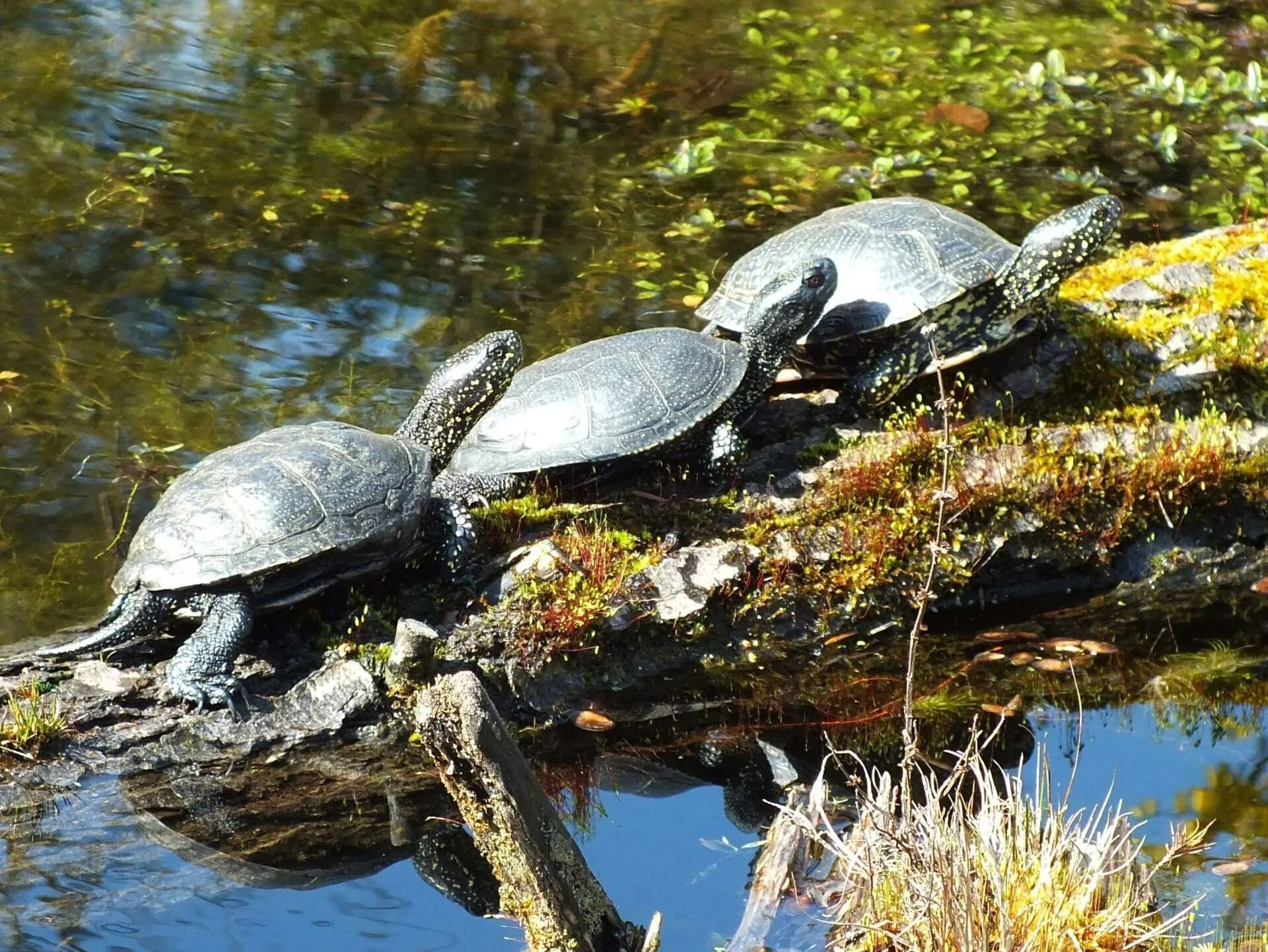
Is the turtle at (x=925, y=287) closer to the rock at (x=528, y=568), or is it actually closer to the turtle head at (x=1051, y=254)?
the turtle head at (x=1051, y=254)

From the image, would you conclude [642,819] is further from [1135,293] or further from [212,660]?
[1135,293]

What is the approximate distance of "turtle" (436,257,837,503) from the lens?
6.49m

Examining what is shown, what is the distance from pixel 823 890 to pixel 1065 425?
329 centimetres

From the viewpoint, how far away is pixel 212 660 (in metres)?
5.49

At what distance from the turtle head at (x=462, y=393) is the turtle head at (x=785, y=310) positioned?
4.03 ft

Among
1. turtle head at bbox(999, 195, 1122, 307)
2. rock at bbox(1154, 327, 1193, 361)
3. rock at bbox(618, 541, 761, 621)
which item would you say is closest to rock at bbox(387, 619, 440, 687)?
rock at bbox(618, 541, 761, 621)

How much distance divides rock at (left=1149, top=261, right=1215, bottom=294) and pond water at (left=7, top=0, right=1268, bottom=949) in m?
2.08

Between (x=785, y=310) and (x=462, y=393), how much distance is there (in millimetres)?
1716

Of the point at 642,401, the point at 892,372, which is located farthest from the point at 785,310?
the point at 642,401

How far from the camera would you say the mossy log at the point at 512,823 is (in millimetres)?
3934

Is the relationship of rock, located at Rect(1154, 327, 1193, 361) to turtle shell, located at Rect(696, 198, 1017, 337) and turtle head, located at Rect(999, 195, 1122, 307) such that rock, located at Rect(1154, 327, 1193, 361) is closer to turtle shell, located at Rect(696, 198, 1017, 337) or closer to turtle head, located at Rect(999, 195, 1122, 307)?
turtle head, located at Rect(999, 195, 1122, 307)

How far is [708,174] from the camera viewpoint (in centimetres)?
1190

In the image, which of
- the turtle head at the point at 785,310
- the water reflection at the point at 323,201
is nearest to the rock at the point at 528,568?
the turtle head at the point at 785,310

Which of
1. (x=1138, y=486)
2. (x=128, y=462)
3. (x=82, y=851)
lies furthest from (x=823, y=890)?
(x=128, y=462)
